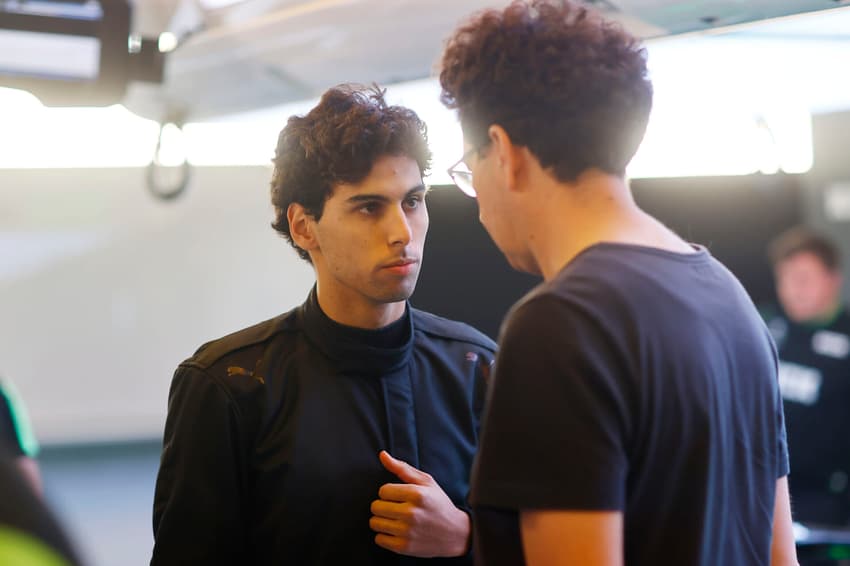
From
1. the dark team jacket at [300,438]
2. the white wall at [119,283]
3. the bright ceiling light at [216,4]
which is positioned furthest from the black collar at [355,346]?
the white wall at [119,283]

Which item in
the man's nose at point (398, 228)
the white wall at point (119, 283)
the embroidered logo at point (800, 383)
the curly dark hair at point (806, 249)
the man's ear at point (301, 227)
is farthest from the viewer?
the white wall at point (119, 283)

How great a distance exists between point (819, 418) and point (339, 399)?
2743mm

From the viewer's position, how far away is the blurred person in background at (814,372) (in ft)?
11.2

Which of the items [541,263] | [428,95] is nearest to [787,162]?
[428,95]

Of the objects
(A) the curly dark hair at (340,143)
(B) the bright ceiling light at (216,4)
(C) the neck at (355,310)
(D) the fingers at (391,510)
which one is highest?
(B) the bright ceiling light at (216,4)

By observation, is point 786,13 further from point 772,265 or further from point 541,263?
point 772,265

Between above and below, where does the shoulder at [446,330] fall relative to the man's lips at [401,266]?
below

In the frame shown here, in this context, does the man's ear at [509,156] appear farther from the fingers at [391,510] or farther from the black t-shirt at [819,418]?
the black t-shirt at [819,418]

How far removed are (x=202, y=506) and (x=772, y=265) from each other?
3.25 metres

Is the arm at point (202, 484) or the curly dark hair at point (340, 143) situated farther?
the curly dark hair at point (340, 143)

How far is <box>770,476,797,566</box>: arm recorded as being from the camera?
3.56 ft

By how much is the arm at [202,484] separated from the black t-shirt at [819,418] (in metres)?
2.73

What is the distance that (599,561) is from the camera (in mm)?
820

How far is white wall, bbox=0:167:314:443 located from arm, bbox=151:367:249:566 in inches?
172
